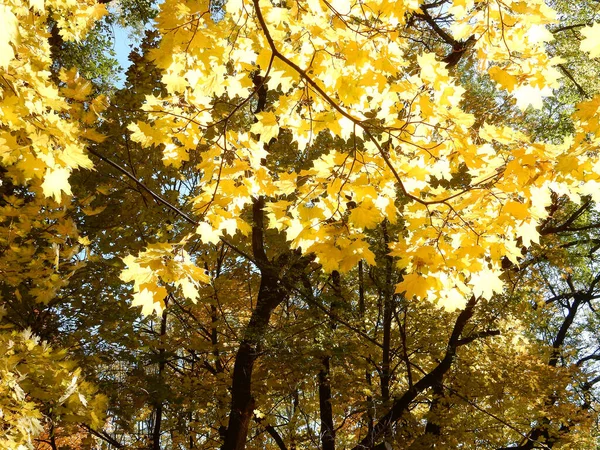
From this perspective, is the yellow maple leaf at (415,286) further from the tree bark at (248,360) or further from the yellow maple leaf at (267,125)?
the tree bark at (248,360)

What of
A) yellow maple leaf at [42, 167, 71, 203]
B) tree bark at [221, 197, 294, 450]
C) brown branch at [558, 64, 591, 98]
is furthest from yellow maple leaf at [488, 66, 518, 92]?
brown branch at [558, 64, 591, 98]

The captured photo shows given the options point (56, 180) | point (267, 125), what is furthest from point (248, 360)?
point (56, 180)

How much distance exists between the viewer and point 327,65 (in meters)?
2.35

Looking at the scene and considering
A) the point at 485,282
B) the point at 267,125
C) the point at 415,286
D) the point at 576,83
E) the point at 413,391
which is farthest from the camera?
the point at 576,83

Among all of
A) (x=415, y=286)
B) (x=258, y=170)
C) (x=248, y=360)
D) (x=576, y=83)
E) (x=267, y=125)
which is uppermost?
(x=576, y=83)

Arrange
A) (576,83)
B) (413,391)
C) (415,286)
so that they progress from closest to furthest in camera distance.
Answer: (415,286) → (413,391) → (576,83)

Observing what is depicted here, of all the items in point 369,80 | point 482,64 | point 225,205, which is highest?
point 482,64

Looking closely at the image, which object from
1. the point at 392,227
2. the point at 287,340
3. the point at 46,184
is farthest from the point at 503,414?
the point at 46,184

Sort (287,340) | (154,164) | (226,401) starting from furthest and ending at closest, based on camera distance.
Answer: (226,401) → (287,340) → (154,164)

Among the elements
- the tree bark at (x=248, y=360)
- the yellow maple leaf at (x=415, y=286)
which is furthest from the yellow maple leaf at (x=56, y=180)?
the tree bark at (x=248, y=360)

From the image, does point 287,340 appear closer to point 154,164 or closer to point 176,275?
point 154,164

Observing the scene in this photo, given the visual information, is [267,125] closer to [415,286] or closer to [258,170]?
[258,170]

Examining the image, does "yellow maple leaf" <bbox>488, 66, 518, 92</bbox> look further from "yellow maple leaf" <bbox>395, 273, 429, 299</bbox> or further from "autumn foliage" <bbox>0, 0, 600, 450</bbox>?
"yellow maple leaf" <bbox>395, 273, 429, 299</bbox>

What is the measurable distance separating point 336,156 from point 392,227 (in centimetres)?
523
